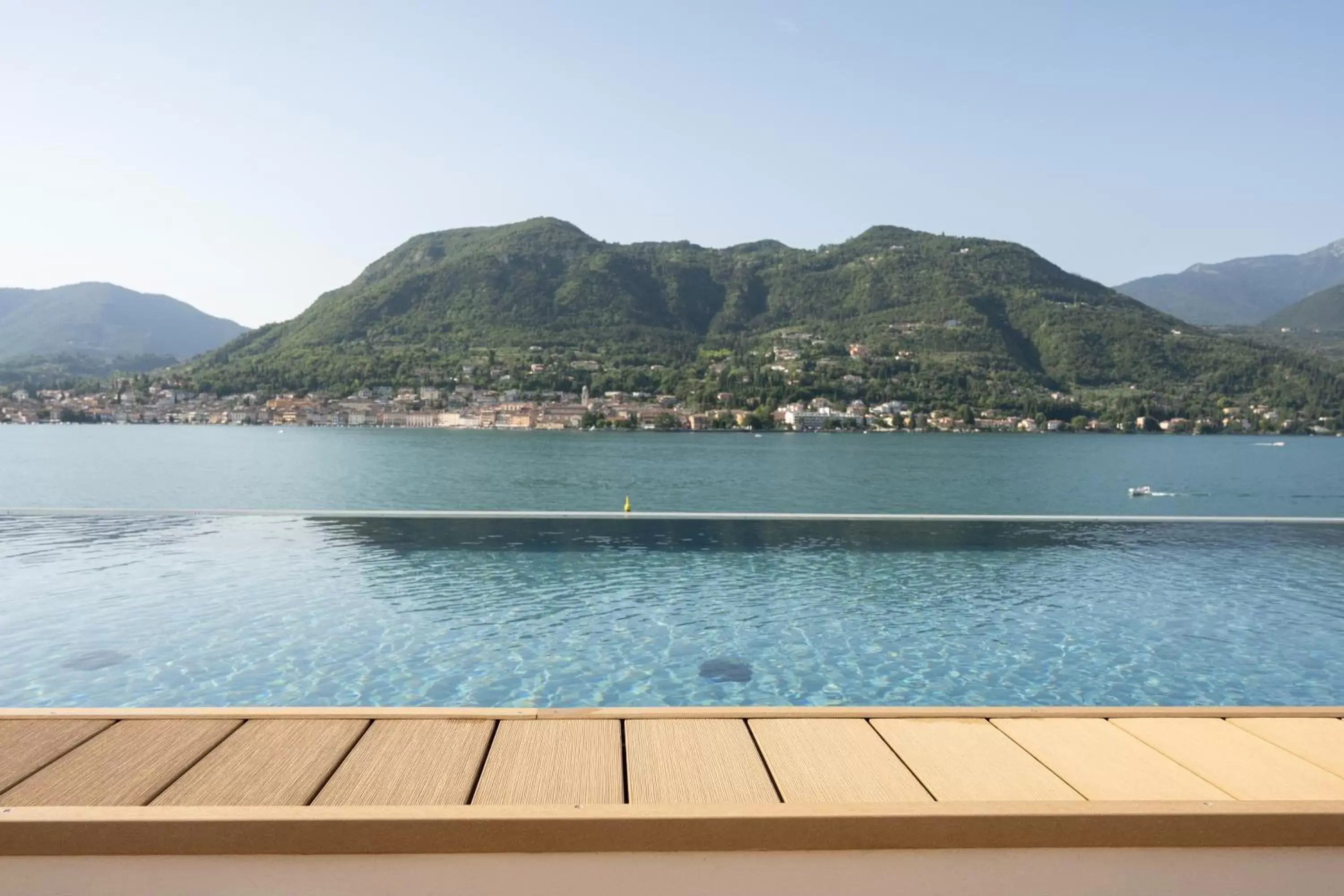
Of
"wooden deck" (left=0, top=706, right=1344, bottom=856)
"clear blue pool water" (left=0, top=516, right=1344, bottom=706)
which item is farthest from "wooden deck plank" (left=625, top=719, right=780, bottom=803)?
"clear blue pool water" (left=0, top=516, right=1344, bottom=706)

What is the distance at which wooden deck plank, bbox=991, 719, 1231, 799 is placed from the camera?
6.04ft

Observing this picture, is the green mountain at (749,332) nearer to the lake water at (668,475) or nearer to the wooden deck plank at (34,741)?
the lake water at (668,475)

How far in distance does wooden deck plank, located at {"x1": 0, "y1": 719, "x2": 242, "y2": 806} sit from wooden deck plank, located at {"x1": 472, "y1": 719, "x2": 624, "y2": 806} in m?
0.67

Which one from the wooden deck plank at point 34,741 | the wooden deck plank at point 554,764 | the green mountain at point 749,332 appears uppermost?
the green mountain at point 749,332

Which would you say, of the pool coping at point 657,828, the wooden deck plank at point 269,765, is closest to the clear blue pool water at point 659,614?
the wooden deck plank at point 269,765

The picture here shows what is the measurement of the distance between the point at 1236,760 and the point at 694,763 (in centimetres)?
130

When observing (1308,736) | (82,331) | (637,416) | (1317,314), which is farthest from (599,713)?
(82,331)

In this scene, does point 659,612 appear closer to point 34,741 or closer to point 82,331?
point 34,741

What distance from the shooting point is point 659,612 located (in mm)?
7688

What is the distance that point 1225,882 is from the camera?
5.24 ft

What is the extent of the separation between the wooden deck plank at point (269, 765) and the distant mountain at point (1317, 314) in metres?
179

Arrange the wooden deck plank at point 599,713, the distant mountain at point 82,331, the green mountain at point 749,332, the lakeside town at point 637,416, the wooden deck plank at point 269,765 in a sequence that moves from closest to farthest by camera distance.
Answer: the wooden deck plank at point 269,765 → the wooden deck plank at point 599,713 → the lakeside town at point 637,416 → the green mountain at point 749,332 → the distant mountain at point 82,331

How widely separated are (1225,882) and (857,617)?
604 cm

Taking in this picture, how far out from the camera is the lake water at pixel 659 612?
568 cm
